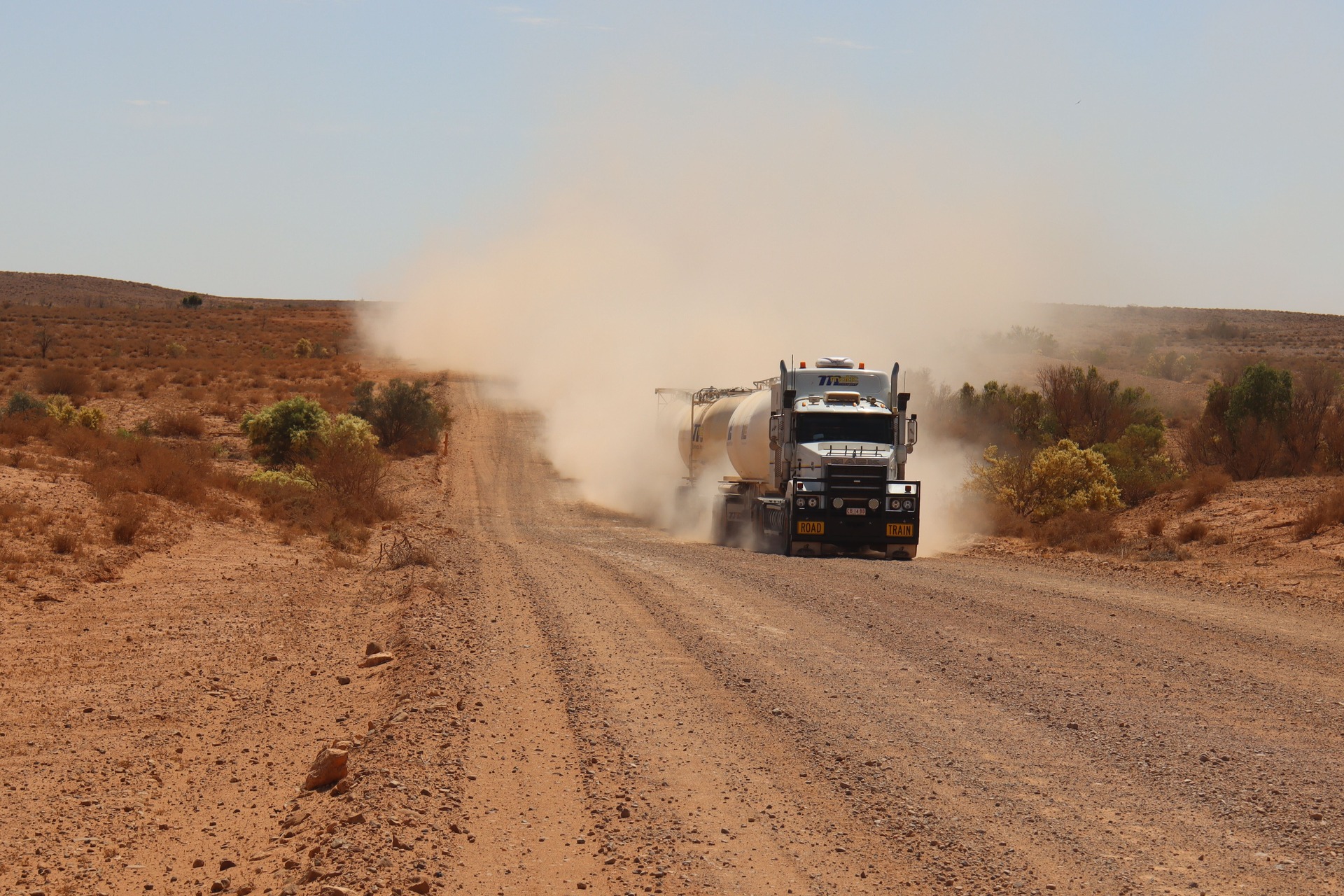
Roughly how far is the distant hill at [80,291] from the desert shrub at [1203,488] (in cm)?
12476

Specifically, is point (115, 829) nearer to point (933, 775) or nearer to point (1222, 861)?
point (933, 775)

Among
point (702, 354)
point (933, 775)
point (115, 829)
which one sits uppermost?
point (702, 354)

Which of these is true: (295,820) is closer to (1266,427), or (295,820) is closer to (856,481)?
(856,481)

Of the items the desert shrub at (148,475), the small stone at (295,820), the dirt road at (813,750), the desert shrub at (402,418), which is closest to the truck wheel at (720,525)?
the desert shrub at (148,475)

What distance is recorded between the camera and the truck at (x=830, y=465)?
75.6ft

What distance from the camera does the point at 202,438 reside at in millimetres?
39156

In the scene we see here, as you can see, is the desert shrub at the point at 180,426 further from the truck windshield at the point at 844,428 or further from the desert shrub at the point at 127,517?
the truck windshield at the point at 844,428

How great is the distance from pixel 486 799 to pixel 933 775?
9.22 ft

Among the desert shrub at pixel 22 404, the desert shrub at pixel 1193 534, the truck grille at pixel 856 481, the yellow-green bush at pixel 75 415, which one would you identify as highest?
the desert shrub at pixel 22 404

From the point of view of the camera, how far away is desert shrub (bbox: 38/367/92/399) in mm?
45688

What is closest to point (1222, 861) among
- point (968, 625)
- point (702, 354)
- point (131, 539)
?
point (968, 625)

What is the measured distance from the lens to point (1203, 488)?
26.6m

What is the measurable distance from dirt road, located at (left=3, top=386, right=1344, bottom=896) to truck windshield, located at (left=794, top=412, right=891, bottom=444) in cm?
812

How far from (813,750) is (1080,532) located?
1884cm
